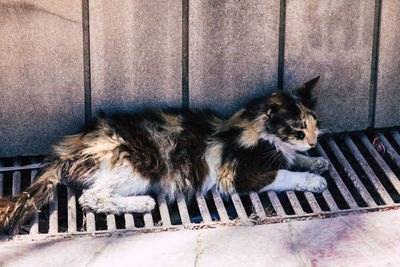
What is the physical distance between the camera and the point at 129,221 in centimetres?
326

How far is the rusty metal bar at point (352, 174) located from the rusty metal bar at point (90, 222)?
62.0 inches

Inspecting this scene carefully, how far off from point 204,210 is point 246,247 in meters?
→ 0.53

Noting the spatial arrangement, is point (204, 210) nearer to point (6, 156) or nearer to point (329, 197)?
point (329, 197)

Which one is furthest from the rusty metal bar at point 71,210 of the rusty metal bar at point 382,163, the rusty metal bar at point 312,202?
the rusty metal bar at point 382,163

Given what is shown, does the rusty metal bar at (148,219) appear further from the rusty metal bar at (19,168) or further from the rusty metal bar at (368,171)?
the rusty metal bar at (368,171)

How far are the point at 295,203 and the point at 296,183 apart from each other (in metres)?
0.18

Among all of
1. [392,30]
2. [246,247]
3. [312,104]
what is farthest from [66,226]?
[392,30]

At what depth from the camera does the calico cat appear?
11.2 feet

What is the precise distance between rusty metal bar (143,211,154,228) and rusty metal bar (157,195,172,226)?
6 centimetres

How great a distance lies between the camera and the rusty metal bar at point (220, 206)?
130 inches

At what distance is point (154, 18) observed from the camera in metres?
3.68

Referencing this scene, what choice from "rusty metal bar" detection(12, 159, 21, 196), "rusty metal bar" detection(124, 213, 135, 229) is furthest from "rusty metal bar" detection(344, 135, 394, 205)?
"rusty metal bar" detection(12, 159, 21, 196)

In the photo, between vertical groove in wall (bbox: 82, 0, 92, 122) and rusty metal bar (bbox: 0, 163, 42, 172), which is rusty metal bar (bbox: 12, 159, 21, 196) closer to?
rusty metal bar (bbox: 0, 163, 42, 172)

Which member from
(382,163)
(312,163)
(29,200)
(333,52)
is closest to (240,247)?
(312,163)
